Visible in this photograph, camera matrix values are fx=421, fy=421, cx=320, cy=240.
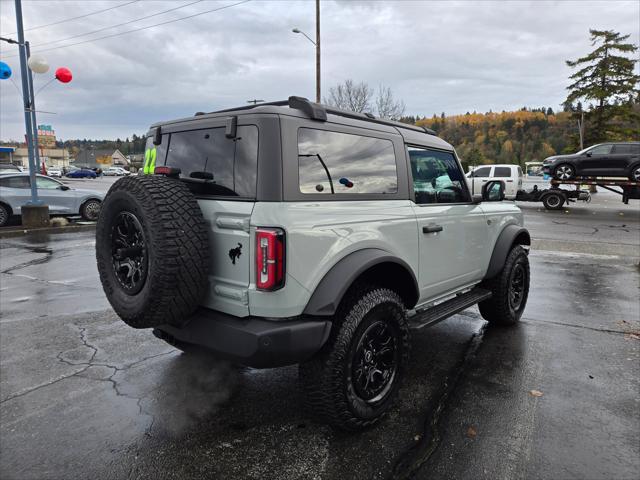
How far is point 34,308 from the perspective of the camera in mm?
5258

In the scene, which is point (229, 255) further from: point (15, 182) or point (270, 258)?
point (15, 182)

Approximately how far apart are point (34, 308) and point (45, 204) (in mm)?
8238

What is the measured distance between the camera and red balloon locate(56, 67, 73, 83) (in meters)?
12.4

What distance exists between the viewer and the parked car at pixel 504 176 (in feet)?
67.2

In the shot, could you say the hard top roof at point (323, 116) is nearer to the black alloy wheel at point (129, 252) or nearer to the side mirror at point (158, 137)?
the side mirror at point (158, 137)

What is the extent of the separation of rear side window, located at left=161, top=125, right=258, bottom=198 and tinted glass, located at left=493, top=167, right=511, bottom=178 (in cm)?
2088

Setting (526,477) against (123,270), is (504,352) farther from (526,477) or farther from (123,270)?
(123,270)

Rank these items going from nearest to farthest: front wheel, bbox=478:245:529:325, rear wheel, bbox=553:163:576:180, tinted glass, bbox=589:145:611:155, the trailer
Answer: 1. front wheel, bbox=478:245:529:325
2. the trailer
3. tinted glass, bbox=589:145:611:155
4. rear wheel, bbox=553:163:576:180

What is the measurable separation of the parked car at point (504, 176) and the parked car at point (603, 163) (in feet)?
6.89

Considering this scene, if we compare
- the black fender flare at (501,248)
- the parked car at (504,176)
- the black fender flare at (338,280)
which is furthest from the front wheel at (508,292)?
the parked car at (504,176)

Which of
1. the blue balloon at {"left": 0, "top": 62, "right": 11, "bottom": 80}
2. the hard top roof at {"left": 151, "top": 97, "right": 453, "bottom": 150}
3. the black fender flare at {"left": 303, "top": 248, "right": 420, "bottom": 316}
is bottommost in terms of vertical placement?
the black fender flare at {"left": 303, "top": 248, "right": 420, "bottom": 316}

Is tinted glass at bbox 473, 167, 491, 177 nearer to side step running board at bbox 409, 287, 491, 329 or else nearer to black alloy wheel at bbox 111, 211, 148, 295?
side step running board at bbox 409, 287, 491, 329

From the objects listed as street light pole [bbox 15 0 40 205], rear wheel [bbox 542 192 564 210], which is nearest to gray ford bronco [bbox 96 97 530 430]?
street light pole [bbox 15 0 40 205]

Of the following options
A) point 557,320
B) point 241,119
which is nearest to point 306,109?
point 241,119
